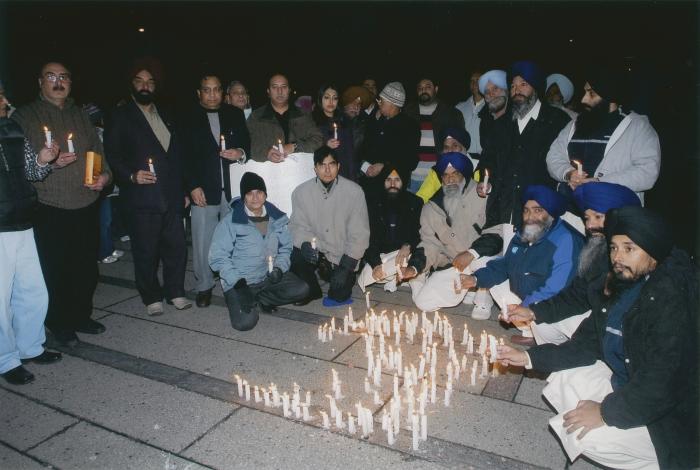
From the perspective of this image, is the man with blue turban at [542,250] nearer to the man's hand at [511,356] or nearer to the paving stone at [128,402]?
the man's hand at [511,356]

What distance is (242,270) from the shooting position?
5.82m

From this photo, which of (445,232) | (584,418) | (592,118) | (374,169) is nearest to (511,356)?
(584,418)

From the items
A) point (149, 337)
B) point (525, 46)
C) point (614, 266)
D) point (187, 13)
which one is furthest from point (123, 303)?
point (525, 46)

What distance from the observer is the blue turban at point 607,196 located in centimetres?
366

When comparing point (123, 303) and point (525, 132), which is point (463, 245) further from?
point (123, 303)

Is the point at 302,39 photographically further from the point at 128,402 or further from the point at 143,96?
the point at 128,402

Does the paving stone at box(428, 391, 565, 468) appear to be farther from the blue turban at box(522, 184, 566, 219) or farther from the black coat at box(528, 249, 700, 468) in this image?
the blue turban at box(522, 184, 566, 219)

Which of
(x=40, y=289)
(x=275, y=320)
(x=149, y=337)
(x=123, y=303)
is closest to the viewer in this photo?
(x=40, y=289)

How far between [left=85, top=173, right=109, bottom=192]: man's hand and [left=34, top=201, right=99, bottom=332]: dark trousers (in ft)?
0.76

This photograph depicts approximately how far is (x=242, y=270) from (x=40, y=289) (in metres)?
1.99

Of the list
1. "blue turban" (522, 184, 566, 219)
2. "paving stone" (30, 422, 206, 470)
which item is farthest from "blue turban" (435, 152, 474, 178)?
"paving stone" (30, 422, 206, 470)

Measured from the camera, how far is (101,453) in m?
3.44

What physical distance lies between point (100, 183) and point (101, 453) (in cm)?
271

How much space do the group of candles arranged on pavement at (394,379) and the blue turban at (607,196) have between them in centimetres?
128
